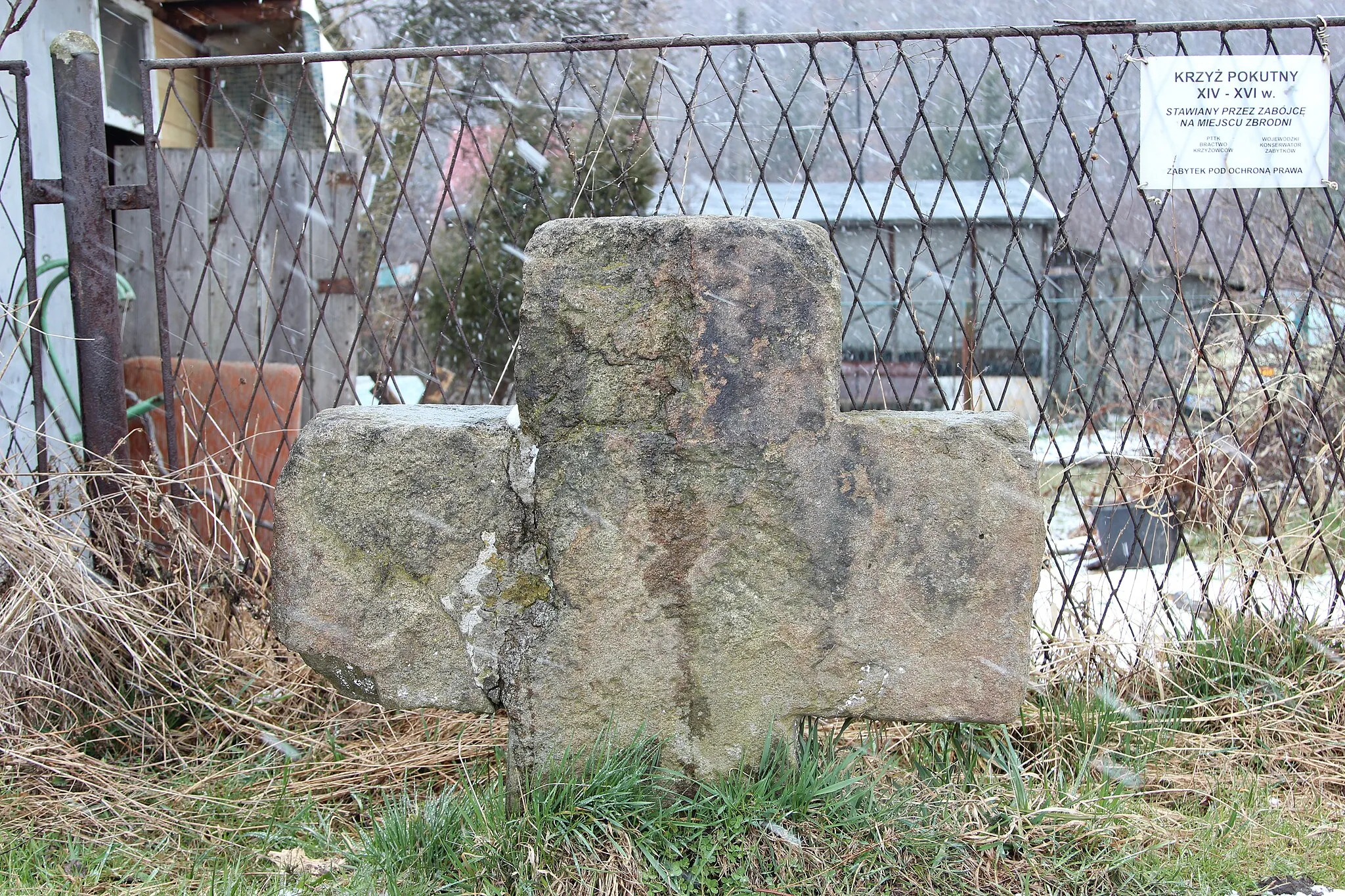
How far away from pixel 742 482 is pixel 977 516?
0.46 meters

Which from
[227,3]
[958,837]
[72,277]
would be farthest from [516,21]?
[958,837]

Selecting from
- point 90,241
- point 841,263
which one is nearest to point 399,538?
point 841,263

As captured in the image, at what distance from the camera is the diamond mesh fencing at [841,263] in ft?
9.27

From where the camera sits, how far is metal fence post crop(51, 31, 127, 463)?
9.43 feet

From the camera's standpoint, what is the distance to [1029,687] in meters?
2.71

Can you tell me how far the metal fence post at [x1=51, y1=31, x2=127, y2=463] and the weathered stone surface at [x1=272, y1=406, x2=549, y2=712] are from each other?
1239 mm

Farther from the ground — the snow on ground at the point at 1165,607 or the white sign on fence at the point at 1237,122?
the white sign on fence at the point at 1237,122

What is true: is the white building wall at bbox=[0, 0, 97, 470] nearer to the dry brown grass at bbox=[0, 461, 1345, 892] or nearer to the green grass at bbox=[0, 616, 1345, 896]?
the dry brown grass at bbox=[0, 461, 1345, 892]

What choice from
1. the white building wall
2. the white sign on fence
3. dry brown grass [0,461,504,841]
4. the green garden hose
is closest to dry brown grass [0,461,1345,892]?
dry brown grass [0,461,504,841]

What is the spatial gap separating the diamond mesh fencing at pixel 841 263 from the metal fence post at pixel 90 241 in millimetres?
146

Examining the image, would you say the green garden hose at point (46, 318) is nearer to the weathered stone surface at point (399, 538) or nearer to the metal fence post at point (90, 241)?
the metal fence post at point (90, 241)

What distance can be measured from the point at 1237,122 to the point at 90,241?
10.4ft

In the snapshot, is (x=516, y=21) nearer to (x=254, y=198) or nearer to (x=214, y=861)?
(x=254, y=198)

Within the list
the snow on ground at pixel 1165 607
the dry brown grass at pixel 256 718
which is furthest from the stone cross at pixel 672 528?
the snow on ground at pixel 1165 607
